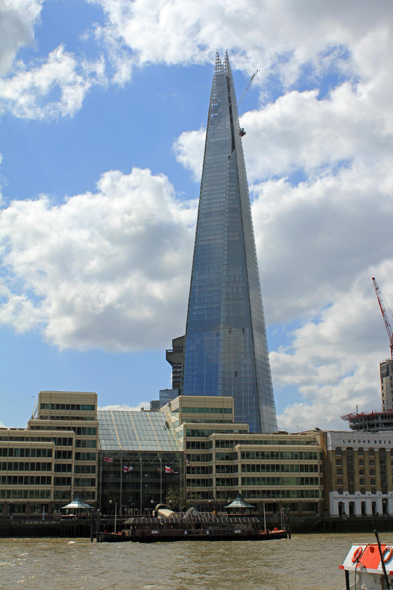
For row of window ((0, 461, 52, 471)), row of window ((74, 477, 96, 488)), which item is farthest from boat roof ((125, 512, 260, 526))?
row of window ((74, 477, 96, 488))

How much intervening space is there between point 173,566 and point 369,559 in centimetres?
4878

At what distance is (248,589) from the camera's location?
220 ft

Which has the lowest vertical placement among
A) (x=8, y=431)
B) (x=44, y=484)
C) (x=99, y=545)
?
(x=99, y=545)

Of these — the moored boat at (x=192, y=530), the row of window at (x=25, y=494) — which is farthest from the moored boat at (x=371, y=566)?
the row of window at (x=25, y=494)

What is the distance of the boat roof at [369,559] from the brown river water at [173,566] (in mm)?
25994

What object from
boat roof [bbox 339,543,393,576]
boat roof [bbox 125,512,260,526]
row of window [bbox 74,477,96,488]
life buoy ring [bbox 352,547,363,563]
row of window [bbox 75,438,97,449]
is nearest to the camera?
boat roof [bbox 339,543,393,576]

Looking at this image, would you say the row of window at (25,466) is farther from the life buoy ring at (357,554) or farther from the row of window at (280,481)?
the life buoy ring at (357,554)

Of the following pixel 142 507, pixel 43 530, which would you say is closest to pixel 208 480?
pixel 142 507

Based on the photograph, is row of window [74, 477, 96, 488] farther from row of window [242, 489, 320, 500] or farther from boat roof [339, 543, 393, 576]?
boat roof [339, 543, 393, 576]

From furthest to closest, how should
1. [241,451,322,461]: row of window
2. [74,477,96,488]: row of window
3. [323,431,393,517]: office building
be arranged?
1. [323,431,393,517]: office building
2. [241,451,322,461]: row of window
3. [74,477,96,488]: row of window

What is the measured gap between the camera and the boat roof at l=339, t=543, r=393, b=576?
40.6 metres

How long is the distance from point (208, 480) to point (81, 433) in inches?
1476

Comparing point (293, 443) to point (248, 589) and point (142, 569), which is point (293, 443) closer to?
point (142, 569)

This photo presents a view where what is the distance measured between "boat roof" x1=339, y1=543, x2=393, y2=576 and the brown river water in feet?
85.3
